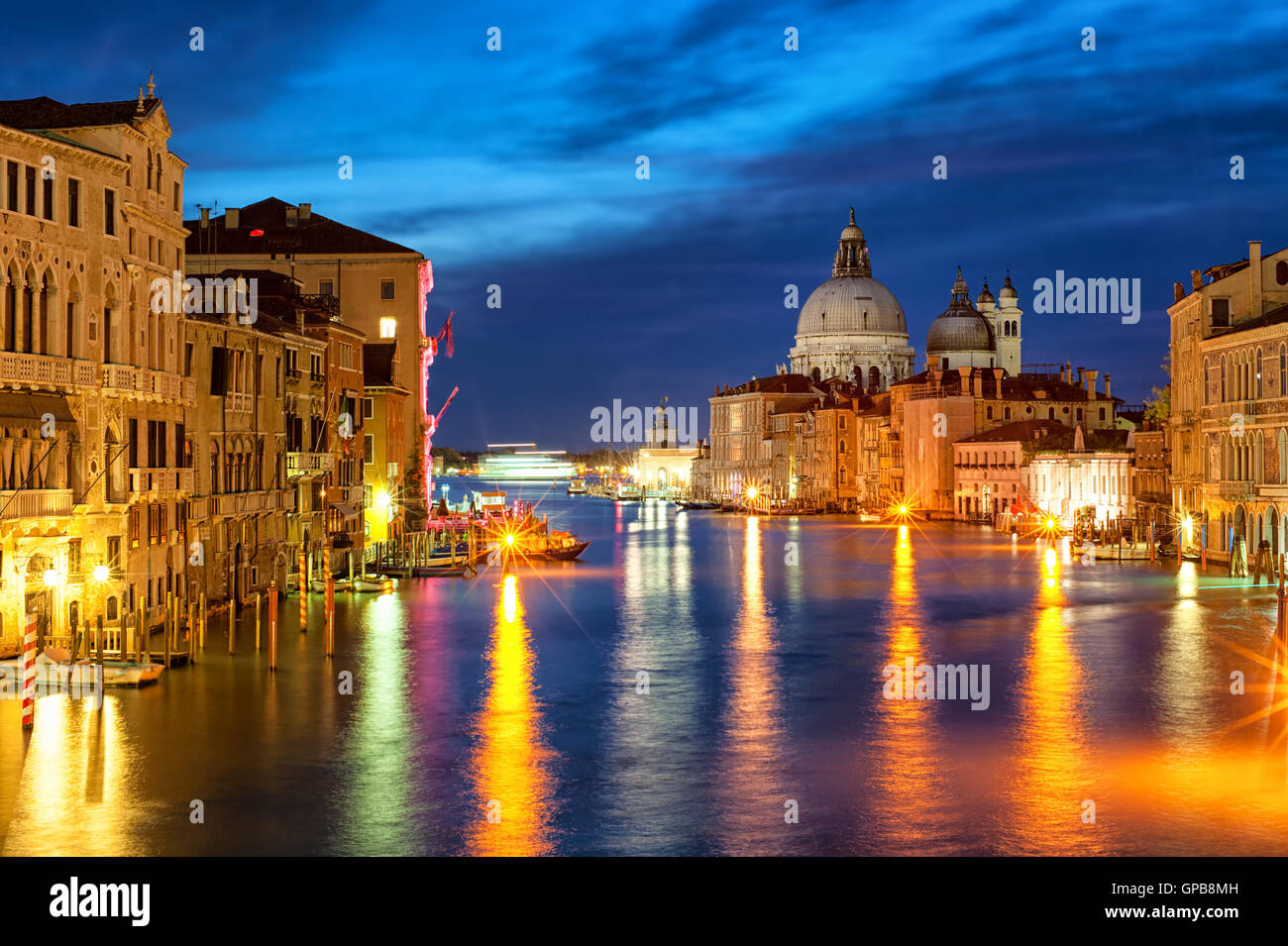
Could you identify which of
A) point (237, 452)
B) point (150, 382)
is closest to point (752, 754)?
point (150, 382)

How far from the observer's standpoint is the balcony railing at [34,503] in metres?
21.5

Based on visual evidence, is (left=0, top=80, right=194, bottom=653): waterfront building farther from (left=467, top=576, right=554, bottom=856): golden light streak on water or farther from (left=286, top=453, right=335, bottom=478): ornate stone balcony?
(left=286, top=453, right=335, bottom=478): ornate stone balcony

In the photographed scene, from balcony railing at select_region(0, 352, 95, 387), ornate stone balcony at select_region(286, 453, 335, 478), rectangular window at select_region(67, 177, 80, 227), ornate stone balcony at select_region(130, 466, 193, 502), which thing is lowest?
ornate stone balcony at select_region(130, 466, 193, 502)


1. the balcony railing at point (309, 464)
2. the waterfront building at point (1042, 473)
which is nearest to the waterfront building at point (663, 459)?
the waterfront building at point (1042, 473)

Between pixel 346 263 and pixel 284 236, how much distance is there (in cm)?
248

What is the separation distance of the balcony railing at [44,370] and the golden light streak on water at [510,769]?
7.63 meters

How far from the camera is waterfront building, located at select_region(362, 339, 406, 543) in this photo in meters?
49.1

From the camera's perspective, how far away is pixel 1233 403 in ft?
139

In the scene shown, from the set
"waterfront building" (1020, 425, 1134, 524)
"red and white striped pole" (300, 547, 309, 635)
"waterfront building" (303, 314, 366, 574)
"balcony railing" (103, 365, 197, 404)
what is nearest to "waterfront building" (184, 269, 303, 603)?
"balcony railing" (103, 365, 197, 404)

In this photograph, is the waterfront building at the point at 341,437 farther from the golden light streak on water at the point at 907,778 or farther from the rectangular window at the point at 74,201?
the golden light streak on water at the point at 907,778

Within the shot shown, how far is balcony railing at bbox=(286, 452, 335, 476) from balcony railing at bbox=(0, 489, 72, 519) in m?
12.6

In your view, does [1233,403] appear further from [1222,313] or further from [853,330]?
[853,330]

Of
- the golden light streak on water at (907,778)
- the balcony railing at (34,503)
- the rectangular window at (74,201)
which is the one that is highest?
the rectangular window at (74,201)
